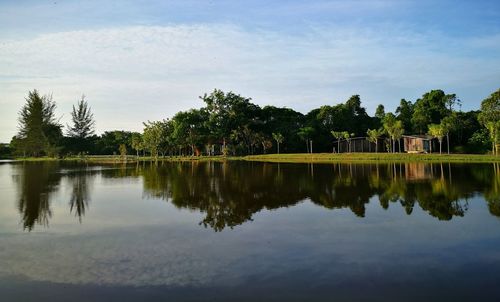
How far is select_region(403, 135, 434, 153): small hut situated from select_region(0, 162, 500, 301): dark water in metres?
50.2

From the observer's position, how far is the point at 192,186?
2522 cm

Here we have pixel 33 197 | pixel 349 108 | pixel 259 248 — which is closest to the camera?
pixel 259 248

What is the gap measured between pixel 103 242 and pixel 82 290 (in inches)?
149

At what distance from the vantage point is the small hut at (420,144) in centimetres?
6631

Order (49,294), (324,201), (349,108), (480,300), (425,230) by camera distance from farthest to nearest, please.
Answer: (349,108), (324,201), (425,230), (49,294), (480,300)

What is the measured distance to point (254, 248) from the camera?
10.3 meters

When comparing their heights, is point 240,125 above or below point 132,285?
Result: above

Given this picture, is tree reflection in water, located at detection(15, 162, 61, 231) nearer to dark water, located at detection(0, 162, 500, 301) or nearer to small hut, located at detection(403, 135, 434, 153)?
dark water, located at detection(0, 162, 500, 301)

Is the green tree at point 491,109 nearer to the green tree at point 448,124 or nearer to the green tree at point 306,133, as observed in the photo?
the green tree at point 448,124

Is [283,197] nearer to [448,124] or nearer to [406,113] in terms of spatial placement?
[448,124]

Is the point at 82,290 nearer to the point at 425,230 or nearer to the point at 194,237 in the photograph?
the point at 194,237

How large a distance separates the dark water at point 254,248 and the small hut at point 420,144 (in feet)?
165

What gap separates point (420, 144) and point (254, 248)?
2493 inches

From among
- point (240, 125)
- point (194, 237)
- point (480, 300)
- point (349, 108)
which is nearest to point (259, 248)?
point (194, 237)
